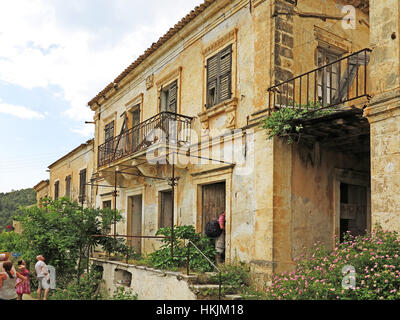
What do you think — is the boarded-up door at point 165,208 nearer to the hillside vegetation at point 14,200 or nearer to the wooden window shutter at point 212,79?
the wooden window shutter at point 212,79

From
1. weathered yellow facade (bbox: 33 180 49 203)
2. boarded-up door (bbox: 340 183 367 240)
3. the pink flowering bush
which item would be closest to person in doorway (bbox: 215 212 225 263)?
boarded-up door (bbox: 340 183 367 240)

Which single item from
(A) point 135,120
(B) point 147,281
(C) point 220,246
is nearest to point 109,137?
(A) point 135,120

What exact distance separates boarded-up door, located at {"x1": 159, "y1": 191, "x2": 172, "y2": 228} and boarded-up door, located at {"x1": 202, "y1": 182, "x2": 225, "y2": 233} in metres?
2.08

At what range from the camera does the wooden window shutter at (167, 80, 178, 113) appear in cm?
1237

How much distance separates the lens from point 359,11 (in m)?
11.3

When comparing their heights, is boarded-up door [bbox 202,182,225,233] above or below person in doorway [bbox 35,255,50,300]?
above

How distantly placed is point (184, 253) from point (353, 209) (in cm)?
417

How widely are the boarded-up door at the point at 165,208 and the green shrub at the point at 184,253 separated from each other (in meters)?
1.94

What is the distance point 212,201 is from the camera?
34.6 feet

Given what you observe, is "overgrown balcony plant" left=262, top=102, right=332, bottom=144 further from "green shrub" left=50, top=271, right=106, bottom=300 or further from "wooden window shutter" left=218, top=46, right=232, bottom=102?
"green shrub" left=50, top=271, right=106, bottom=300

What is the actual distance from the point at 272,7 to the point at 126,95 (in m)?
8.16

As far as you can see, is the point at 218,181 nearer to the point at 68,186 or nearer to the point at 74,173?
the point at 74,173

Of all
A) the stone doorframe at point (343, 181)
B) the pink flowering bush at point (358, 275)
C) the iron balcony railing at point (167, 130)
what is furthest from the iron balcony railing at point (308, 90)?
the iron balcony railing at point (167, 130)

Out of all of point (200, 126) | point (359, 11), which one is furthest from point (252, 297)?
point (359, 11)
